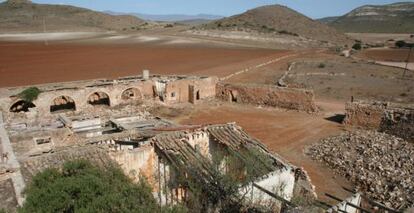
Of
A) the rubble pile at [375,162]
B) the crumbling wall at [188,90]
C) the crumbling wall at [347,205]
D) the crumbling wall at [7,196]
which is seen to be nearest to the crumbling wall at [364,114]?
the rubble pile at [375,162]

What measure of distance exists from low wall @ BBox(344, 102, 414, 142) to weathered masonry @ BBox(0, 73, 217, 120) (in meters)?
12.7

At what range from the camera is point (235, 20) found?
4203 inches

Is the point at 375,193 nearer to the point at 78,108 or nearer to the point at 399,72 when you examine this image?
the point at 78,108

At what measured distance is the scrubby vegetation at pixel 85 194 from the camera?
8.43 metres

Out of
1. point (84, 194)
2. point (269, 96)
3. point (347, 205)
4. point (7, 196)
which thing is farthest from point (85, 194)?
point (269, 96)

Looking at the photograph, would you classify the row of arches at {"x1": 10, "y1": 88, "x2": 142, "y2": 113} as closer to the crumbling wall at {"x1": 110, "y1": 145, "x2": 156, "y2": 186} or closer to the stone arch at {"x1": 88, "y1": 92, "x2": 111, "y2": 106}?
the stone arch at {"x1": 88, "y1": 92, "x2": 111, "y2": 106}

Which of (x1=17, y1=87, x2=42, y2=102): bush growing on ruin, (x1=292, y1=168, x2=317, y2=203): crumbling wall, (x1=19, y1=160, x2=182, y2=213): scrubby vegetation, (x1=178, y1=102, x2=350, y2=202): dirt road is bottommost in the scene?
(x1=178, y1=102, x2=350, y2=202): dirt road

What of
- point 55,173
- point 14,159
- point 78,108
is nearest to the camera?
point 55,173

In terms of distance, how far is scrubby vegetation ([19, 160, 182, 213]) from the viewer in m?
8.43

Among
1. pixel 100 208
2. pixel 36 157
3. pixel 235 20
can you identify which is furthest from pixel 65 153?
pixel 235 20

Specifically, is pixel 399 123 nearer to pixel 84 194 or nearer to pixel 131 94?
pixel 84 194

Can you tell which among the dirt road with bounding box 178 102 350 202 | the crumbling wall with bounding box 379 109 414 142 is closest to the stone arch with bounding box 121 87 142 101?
the dirt road with bounding box 178 102 350 202

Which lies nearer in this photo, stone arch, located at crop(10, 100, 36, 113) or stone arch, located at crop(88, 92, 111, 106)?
stone arch, located at crop(10, 100, 36, 113)

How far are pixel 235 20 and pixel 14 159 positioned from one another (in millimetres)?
100027
